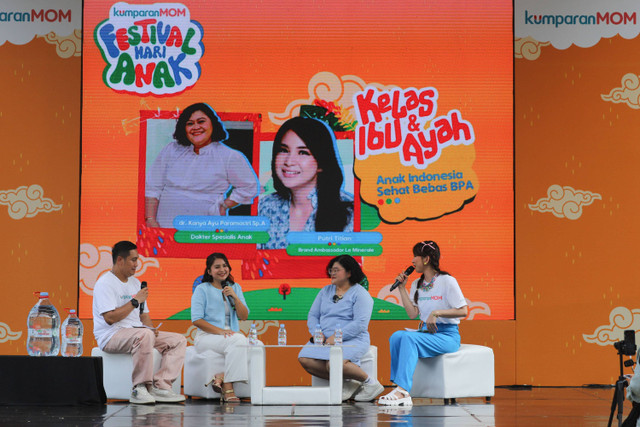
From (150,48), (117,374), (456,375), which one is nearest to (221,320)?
(117,374)

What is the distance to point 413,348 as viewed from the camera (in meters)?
6.24

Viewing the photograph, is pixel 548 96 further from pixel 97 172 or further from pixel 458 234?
pixel 97 172

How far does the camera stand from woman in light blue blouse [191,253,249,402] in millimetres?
6395

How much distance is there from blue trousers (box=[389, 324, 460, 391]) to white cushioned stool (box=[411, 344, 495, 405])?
82mm

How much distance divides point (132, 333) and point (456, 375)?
2359mm

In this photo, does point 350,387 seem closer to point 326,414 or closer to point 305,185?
point 326,414

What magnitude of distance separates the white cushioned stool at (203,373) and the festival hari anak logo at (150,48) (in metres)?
2.51

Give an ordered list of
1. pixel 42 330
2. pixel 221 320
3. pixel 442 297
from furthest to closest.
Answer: pixel 221 320
pixel 442 297
pixel 42 330

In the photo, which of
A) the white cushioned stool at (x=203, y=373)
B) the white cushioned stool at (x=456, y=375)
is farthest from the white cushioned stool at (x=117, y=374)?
the white cushioned stool at (x=456, y=375)

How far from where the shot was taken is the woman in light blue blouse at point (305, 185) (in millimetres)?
7711

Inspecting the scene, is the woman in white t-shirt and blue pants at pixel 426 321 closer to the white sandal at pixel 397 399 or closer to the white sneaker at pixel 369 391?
A: the white sandal at pixel 397 399

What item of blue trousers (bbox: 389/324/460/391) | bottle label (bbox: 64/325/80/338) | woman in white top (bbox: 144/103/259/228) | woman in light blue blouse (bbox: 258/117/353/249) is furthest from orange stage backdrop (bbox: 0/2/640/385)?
bottle label (bbox: 64/325/80/338)

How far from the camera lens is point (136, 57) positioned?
783 cm

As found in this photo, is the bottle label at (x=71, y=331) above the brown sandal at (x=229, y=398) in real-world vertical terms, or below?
above
